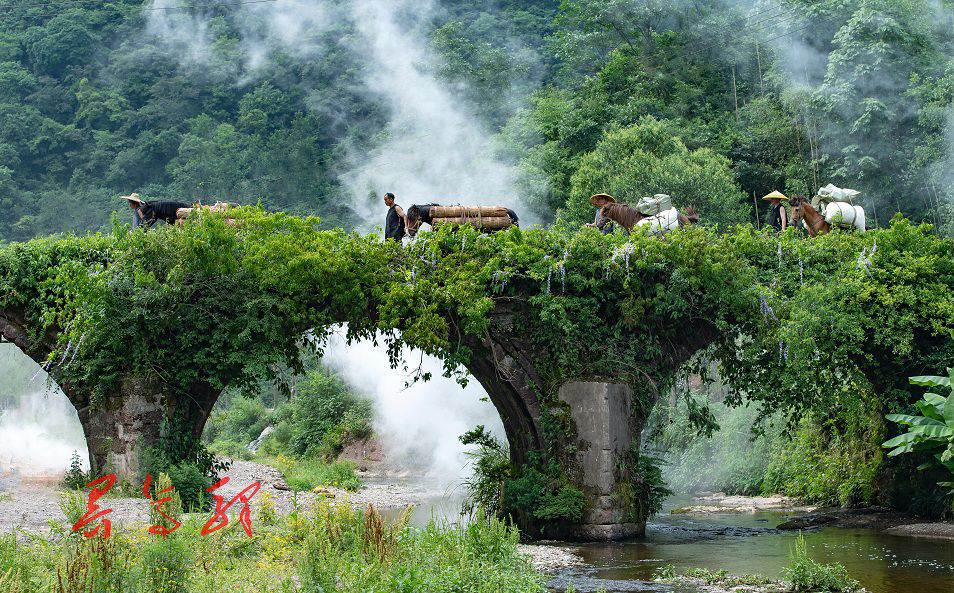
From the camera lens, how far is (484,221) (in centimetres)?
1480

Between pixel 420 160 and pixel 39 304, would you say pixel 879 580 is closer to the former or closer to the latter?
pixel 39 304

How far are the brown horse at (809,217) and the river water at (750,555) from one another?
4.44 metres

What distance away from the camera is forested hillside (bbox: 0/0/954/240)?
96.3 feet

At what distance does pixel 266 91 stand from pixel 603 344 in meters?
41.1

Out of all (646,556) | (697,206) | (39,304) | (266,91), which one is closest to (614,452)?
(646,556)

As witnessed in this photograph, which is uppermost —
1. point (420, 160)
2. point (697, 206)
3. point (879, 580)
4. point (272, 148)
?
point (272, 148)

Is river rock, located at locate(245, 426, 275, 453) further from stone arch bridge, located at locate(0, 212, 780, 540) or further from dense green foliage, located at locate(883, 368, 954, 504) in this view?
dense green foliage, located at locate(883, 368, 954, 504)

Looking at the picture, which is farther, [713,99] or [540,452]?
[713,99]

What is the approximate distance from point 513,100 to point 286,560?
34.8 meters

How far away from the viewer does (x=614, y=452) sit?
14.0 metres

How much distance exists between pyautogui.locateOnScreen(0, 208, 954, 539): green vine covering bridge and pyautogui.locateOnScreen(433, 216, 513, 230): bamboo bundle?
0.28m

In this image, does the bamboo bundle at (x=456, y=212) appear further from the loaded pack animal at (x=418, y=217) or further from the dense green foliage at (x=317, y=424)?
the dense green foliage at (x=317, y=424)

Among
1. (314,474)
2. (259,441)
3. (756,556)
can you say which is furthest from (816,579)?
(259,441)

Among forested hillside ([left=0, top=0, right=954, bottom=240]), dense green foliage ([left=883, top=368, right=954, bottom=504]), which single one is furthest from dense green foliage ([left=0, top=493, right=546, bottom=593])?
forested hillside ([left=0, top=0, right=954, bottom=240])
